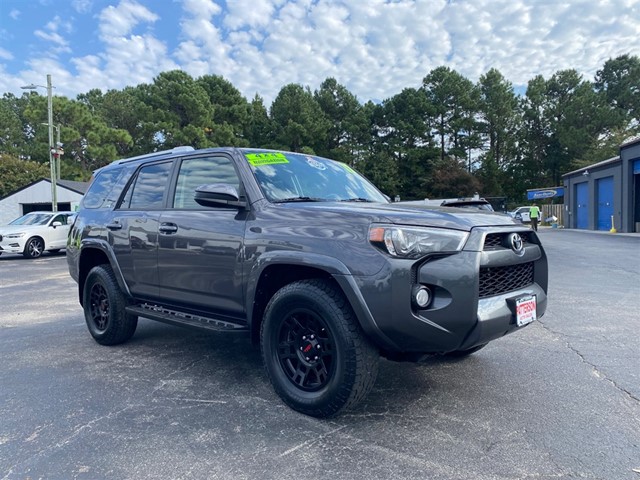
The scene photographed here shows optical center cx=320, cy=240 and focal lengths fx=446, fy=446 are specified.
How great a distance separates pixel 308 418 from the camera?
297 centimetres

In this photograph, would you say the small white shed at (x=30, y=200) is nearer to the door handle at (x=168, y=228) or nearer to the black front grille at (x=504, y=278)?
the door handle at (x=168, y=228)

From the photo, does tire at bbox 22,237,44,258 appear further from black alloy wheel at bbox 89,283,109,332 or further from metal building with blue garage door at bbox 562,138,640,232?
metal building with blue garage door at bbox 562,138,640,232

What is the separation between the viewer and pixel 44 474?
2.40 metres

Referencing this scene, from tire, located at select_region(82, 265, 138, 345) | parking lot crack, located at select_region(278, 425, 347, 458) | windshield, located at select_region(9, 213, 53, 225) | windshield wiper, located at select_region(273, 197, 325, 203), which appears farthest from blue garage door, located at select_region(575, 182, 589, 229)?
parking lot crack, located at select_region(278, 425, 347, 458)

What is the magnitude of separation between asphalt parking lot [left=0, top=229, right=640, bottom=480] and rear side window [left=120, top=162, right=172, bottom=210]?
4.96 feet

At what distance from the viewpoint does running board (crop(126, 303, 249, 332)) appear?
346 centimetres

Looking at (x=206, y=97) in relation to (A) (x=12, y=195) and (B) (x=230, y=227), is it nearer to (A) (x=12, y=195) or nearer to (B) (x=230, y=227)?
(A) (x=12, y=195)

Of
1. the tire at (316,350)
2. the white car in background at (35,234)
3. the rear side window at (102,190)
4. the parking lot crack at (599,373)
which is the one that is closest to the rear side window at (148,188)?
the rear side window at (102,190)

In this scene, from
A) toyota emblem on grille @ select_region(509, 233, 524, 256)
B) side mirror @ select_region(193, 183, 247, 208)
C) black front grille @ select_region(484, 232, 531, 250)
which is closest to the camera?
black front grille @ select_region(484, 232, 531, 250)

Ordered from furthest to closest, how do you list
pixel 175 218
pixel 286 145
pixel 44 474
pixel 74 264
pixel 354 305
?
pixel 286 145, pixel 74 264, pixel 175 218, pixel 354 305, pixel 44 474

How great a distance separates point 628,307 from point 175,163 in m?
6.31

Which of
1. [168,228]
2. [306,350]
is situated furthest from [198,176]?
[306,350]

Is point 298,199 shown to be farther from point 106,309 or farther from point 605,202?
point 605,202

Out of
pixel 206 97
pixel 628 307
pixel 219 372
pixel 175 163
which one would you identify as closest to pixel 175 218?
pixel 175 163
